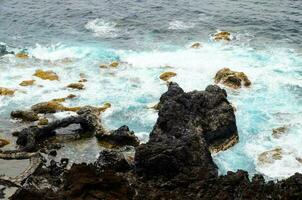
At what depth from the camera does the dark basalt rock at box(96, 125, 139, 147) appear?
128ft

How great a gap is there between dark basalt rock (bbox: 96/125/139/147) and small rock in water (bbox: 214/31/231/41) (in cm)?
2655

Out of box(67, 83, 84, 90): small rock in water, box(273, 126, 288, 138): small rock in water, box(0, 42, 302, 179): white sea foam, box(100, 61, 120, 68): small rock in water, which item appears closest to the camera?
box(0, 42, 302, 179): white sea foam

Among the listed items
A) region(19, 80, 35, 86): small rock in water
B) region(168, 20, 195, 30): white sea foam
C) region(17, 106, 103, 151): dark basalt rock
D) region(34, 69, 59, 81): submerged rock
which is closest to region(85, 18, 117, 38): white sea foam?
region(168, 20, 195, 30): white sea foam

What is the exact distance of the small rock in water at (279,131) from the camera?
4022 centimetres

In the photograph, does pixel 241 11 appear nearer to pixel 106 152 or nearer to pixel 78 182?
pixel 106 152

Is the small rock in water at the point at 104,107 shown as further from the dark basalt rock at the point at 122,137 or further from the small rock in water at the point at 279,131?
the small rock in water at the point at 279,131

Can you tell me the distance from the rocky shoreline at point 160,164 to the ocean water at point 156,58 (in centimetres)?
179

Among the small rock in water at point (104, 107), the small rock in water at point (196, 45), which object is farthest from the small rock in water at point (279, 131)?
the small rock in water at point (196, 45)

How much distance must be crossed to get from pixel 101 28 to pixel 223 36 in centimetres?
1648

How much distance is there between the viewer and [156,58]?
5778 cm

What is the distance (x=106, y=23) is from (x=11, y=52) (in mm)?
14696

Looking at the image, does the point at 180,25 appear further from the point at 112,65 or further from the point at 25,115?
the point at 25,115

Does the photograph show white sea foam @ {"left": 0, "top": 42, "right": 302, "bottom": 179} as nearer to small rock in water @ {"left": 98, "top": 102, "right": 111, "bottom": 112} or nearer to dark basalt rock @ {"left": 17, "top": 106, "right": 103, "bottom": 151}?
small rock in water @ {"left": 98, "top": 102, "right": 111, "bottom": 112}

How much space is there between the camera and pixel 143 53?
196ft
